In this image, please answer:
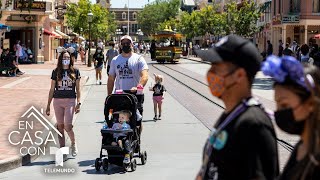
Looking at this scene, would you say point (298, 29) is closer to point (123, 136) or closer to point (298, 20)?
point (298, 20)

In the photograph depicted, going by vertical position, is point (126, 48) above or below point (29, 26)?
below

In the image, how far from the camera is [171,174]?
9406mm

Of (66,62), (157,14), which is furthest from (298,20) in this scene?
(157,14)

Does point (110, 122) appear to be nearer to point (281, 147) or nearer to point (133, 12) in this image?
point (281, 147)

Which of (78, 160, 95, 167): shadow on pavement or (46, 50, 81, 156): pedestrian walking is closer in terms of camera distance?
(78, 160, 95, 167): shadow on pavement

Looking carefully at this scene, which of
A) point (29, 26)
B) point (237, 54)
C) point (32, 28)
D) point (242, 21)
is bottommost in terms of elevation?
point (237, 54)

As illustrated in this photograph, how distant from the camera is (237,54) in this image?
357cm

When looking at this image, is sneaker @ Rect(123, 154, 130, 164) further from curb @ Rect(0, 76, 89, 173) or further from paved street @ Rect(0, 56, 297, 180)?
curb @ Rect(0, 76, 89, 173)

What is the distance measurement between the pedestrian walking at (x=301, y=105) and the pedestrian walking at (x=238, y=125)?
0.47ft

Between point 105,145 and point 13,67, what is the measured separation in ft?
77.6

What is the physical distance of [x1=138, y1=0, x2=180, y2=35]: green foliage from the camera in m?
131

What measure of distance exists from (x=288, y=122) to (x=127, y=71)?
6870 millimetres

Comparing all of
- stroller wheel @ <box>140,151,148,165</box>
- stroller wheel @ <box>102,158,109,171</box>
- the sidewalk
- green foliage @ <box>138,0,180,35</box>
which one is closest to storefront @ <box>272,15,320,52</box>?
the sidewalk

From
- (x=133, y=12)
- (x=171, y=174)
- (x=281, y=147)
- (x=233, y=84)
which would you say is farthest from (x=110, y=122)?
(x=133, y=12)
